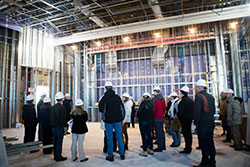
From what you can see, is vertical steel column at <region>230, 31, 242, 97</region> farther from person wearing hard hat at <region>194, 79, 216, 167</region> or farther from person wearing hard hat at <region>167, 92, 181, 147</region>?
person wearing hard hat at <region>194, 79, 216, 167</region>

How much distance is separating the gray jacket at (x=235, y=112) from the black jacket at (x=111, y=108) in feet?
Answer: 10.5

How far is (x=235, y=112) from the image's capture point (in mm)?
5035

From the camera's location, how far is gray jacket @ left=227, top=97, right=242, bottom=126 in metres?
4.98

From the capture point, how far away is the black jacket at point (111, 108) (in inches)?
169

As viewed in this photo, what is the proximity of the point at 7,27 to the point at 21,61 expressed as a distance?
6.68ft

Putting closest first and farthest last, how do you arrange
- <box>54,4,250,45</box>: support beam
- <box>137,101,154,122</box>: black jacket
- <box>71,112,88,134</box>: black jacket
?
<box>71,112,88,134</box>: black jacket < <box>137,101,154,122</box>: black jacket < <box>54,4,250,45</box>: support beam

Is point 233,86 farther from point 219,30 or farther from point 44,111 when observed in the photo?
point 44,111

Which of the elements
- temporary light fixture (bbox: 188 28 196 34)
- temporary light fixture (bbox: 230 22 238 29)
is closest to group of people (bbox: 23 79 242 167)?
temporary light fixture (bbox: 230 22 238 29)

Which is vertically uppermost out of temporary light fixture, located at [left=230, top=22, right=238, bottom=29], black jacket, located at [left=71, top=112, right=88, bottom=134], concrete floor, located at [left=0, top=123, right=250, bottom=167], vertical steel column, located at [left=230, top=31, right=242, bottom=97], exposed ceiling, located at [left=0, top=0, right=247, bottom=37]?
exposed ceiling, located at [left=0, top=0, right=247, bottom=37]

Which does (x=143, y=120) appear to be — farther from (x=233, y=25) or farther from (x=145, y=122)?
(x=233, y=25)

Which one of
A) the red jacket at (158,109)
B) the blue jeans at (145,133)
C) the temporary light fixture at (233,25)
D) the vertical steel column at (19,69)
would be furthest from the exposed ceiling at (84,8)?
the blue jeans at (145,133)

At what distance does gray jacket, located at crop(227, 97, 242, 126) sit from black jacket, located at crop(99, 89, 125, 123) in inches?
126

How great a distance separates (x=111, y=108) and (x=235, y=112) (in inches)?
139

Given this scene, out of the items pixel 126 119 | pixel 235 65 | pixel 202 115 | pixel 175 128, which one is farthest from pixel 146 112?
pixel 235 65
